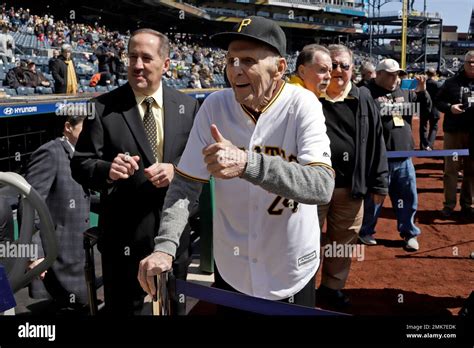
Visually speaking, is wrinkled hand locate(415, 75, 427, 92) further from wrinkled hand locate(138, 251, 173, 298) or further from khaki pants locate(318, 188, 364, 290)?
wrinkled hand locate(138, 251, 173, 298)

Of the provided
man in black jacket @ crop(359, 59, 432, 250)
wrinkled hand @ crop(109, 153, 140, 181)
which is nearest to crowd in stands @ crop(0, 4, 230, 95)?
man in black jacket @ crop(359, 59, 432, 250)

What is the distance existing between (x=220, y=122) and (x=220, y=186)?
0.23 metres

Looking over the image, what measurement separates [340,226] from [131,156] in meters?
1.98

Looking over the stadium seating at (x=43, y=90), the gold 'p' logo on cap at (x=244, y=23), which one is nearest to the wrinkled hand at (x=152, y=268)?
the gold 'p' logo on cap at (x=244, y=23)

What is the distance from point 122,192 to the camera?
255 centimetres

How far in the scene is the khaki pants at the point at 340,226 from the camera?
12.6 feet

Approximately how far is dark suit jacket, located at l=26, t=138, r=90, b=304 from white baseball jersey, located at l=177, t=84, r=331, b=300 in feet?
6.07

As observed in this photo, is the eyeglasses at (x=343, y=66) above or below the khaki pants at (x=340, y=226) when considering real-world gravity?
above

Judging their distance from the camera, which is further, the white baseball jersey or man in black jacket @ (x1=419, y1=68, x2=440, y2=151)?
man in black jacket @ (x1=419, y1=68, x2=440, y2=151)

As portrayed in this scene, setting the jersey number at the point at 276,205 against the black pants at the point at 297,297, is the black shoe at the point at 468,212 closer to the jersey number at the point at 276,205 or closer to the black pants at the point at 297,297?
the black pants at the point at 297,297

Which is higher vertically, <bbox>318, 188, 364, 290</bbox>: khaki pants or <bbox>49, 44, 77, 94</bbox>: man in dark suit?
<bbox>49, 44, 77, 94</bbox>: man in dark suit

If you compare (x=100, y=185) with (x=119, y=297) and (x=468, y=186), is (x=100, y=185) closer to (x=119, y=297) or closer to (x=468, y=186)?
(x=119, y=297)

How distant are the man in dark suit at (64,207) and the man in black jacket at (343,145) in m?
1.65

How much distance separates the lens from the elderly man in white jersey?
1705mm
